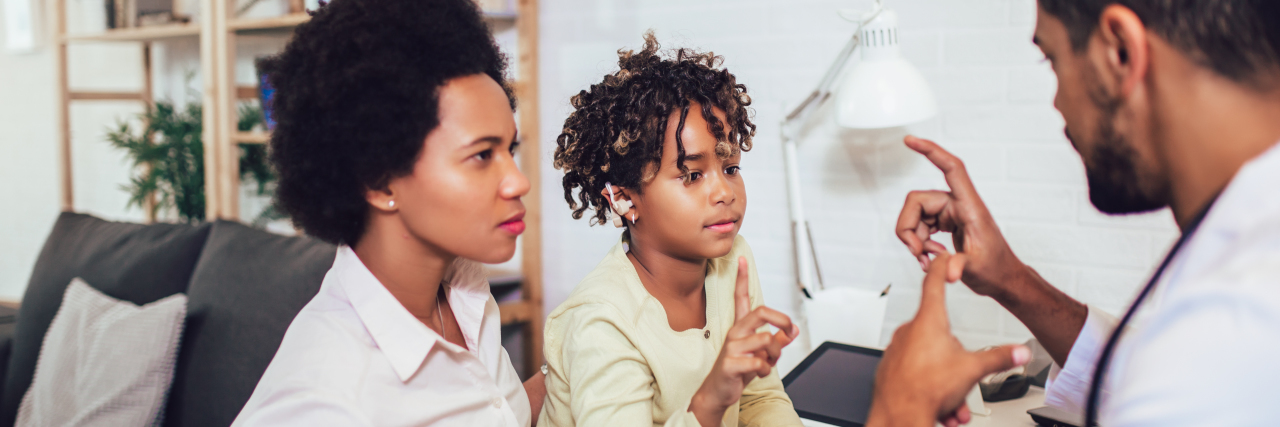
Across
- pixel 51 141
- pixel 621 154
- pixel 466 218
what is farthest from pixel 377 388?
pixel 51 141

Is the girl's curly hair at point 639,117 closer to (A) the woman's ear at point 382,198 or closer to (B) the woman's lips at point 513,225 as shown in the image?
(B) the woman's lips at point 513,225

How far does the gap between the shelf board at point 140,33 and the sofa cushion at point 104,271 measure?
0.80m

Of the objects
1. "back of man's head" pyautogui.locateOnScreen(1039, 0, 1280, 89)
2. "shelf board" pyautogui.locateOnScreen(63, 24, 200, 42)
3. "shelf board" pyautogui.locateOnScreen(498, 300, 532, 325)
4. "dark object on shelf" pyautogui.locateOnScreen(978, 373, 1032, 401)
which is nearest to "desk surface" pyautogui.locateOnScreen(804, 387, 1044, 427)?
"dark object on shelf" pyautogui.locateOnScreen(978, 373, 1032, 401)

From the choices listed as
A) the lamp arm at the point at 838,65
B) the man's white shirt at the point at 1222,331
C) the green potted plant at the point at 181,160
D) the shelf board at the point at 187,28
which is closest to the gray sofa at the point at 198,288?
the green potted plant at the point at 181,160

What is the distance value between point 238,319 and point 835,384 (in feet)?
4.16

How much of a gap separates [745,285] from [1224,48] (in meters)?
0.54

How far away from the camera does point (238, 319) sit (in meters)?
1.67

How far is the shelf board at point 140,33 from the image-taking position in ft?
8.68

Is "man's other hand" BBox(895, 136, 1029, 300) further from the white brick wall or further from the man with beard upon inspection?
the white brick wall

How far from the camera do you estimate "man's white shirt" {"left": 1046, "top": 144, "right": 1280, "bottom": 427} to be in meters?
0.52

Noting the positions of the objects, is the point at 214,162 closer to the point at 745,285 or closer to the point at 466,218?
the point at 466,218

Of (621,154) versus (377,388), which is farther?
(621,154)

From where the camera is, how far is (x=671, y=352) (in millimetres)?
1125

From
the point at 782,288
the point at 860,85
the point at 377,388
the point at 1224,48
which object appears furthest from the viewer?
the point at 782,288
